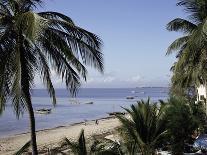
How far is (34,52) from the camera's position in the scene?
31.9 feet

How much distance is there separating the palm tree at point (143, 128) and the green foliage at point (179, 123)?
258 inches

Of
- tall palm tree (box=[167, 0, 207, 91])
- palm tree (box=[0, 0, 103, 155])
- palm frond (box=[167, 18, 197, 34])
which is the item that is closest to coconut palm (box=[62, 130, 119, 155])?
palm tree (box=[0, 0, 103, 155])

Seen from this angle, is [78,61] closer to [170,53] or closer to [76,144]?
[76,144]

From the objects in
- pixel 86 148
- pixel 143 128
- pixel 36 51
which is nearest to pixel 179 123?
pixel 143 128

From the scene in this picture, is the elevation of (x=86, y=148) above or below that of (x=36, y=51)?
below

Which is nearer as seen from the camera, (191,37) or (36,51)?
(36,51)

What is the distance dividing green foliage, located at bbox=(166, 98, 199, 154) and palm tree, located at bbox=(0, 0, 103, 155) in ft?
36.5

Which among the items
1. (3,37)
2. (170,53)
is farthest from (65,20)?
(170,53)

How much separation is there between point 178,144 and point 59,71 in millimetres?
11951

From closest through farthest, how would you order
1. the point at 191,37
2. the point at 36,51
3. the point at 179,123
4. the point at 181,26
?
the point at 36,51
the point at 191,37
the point at 181,26
the point at 179,123

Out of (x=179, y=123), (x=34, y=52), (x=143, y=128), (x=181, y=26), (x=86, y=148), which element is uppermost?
(x=181, y=26)

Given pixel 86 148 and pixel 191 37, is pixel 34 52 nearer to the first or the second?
pixel 86 148

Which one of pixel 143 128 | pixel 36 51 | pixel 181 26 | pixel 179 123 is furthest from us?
pixel 179 123

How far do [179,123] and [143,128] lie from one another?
27.8 feet
